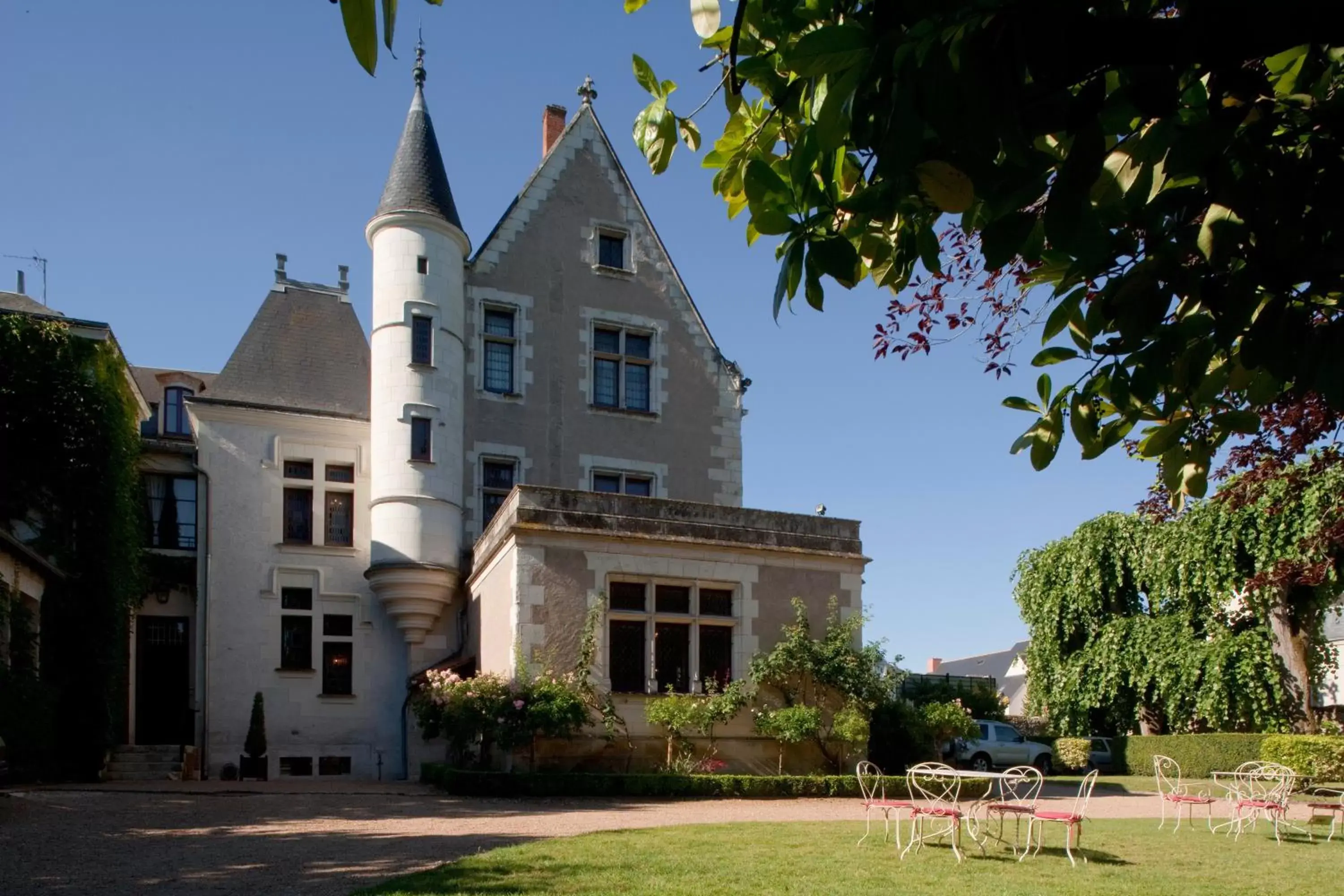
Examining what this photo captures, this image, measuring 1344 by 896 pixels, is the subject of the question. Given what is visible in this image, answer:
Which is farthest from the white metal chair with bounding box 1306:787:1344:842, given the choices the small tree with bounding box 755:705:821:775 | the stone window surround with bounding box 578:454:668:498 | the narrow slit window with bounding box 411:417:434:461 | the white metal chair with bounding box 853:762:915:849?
the narrow slit window with bounding box 411:417:434:461

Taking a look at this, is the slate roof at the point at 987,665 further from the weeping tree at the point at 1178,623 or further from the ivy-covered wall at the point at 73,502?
the ivy-covered wall at the point at 73,502

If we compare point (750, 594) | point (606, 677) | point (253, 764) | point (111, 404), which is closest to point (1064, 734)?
point (750, 594)

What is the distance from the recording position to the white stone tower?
19750 mm

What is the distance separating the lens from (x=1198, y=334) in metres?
3.55

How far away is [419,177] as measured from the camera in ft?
68.4

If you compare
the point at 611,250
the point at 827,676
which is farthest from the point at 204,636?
the point at 827,676

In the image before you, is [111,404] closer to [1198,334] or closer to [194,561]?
[194,561]

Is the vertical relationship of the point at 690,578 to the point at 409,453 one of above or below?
below

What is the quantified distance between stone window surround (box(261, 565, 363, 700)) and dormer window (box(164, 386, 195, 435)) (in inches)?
154

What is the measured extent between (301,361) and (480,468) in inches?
170

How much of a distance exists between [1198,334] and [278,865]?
24.4 ft

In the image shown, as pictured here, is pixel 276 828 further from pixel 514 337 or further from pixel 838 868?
pixel 514 337

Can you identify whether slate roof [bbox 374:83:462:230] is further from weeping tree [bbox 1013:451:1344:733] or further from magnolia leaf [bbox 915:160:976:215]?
magnolia leaf [bbox 915:160:976:215]

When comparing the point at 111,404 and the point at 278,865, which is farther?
the point at 111,404
